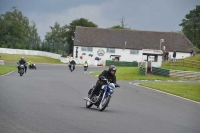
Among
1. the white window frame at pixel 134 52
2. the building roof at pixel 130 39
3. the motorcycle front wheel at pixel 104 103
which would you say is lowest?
the motorcycle front wheel at pixel 104 103

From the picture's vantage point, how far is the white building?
10238 cm

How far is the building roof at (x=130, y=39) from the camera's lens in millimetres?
103062

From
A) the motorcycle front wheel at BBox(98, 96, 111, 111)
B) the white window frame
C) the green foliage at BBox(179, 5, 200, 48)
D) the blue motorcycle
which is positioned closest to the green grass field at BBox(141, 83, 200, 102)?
the blue motorcycle

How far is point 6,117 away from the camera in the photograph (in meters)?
11.6

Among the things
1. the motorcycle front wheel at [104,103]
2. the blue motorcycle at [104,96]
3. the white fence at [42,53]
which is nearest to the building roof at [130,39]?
the white fence at [42,53]

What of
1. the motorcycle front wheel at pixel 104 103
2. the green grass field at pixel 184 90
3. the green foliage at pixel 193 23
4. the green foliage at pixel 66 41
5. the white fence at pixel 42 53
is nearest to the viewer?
the motorcycle front wheel at pixel 104 103

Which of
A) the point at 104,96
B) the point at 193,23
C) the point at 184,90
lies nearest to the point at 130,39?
the point at 193,23

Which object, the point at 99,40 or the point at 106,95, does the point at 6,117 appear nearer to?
the point at 106,95

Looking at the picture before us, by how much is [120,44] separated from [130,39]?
2975 millimetres

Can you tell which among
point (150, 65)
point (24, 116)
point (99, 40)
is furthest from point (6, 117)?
point (99, 40)

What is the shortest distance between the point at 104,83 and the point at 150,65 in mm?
34514

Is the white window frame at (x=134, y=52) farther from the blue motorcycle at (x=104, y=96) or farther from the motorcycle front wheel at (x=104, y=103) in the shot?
the motorcycle front wheel at (x=104, y=103)

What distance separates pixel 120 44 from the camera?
10362 centimetres

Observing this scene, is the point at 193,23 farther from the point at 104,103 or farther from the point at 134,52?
the point at 104,103
